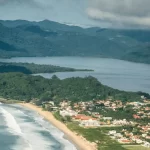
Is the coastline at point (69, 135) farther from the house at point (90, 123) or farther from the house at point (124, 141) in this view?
the house at point (124, 141)

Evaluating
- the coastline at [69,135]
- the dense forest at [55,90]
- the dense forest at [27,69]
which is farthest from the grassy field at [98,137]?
the dense forest at [27,69]

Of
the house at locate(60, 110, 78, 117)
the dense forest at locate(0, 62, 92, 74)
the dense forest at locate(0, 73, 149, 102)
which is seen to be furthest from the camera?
the dense forest at locate(0, 62, 92, 74)

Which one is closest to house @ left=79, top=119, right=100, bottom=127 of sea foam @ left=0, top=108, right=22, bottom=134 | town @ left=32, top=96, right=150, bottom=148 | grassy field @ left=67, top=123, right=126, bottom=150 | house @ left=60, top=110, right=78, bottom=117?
town @ left=32, top=96, right=150, bottom=148

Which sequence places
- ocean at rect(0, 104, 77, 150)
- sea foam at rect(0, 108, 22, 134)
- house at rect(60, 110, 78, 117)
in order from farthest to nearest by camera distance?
house at rect(60, 110, 78, 117) < sea foam at rect(0, 108, 22, 134) < ocean at rect(0, 104, 77, 150)

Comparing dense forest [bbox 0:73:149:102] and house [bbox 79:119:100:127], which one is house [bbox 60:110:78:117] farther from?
dense forest [bbox 0:73:149:102]

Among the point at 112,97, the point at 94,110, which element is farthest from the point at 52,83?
the point at 94,110

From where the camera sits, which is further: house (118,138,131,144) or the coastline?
house (118,138,131,144)

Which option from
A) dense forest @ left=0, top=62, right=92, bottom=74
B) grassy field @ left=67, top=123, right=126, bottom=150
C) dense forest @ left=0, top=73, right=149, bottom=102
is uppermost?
dense forest @ left=0, top=62, right=92, bottom=74
